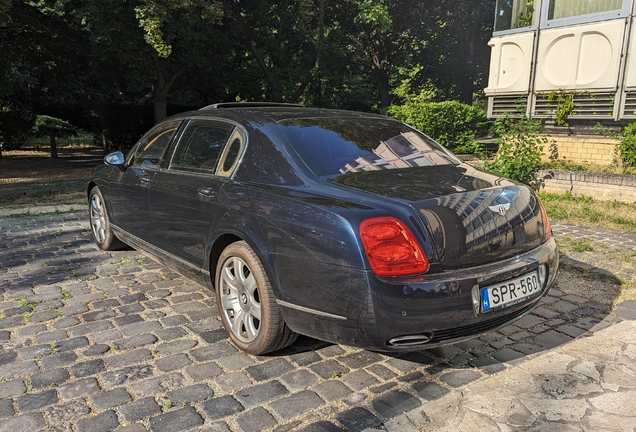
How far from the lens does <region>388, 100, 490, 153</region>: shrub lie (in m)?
17.9

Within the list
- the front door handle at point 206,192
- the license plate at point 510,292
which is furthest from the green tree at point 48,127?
the license plate at point 510,292

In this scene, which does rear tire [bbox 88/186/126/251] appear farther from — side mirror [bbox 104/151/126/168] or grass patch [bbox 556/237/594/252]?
grass patch [bbox 556/237/594/252]

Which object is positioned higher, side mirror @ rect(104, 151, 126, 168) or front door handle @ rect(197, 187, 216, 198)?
side mirror @ rect(104, 151, 126, 168)

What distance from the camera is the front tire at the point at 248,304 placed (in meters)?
3.21

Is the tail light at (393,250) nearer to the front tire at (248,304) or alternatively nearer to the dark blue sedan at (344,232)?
the dark blue sedan at (344,232)

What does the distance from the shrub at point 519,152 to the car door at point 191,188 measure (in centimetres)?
644

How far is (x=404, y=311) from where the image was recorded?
2.68m

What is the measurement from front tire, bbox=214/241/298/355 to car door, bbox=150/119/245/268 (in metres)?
0.34

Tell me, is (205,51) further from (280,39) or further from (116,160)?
(116,160)

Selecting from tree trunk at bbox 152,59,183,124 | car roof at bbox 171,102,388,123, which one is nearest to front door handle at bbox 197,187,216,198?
car roof at bbox 171,102,388,123

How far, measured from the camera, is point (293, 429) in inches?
103

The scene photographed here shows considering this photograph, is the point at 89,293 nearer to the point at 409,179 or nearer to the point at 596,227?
the point at 409,179

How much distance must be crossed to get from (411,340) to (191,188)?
2.06 metres

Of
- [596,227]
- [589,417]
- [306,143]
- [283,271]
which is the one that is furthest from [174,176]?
[596,227]
